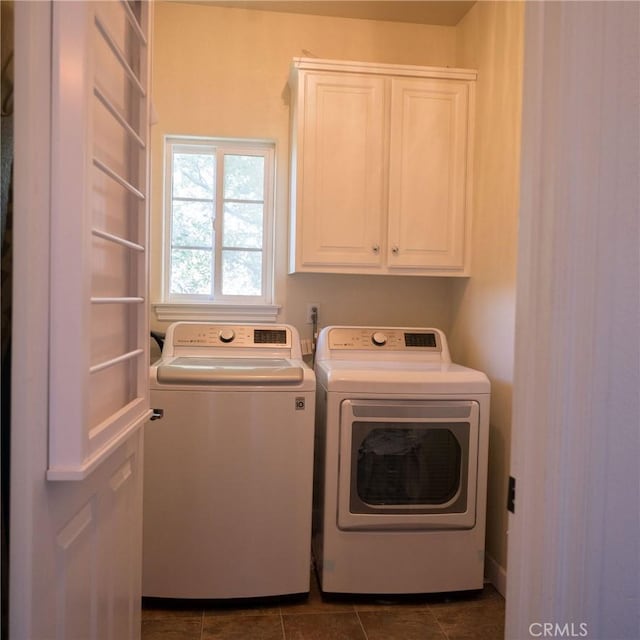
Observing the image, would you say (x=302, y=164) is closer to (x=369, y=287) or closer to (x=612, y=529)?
(x=369, y=287)

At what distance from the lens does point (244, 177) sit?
3.09 m

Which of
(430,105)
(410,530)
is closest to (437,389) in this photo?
Result: (410,530)

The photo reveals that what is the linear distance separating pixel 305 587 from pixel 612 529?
1622 mm

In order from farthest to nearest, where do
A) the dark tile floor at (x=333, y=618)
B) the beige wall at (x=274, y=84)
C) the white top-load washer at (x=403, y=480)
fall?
1. the beige wall at (x=274, y=84)
2. the white top-load washer at (x=403, y=480)
3. the dark tile floor at (x=333, y=618)

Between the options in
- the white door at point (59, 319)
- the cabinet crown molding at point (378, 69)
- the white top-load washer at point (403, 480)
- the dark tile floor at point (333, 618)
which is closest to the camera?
the white door at point (59, 319)

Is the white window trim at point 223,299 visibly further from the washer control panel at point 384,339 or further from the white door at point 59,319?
the white door at point 59,319

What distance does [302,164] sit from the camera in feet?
8.77

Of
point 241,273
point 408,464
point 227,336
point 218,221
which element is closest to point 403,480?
point 408,464

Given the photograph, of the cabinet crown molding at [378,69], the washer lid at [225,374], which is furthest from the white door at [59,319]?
the cabinet crown molding at [378,69]

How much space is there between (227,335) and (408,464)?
40.0 inches

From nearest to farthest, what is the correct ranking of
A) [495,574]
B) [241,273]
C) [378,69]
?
[495,574]
[378,69]
[241,273]

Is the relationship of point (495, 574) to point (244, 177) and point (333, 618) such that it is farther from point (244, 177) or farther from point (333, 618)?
point (244, 177)

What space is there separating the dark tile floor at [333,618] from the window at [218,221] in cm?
147

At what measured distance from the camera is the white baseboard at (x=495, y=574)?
2.39 metres
